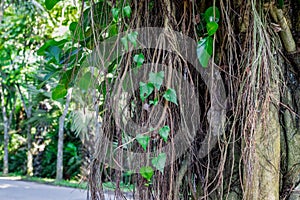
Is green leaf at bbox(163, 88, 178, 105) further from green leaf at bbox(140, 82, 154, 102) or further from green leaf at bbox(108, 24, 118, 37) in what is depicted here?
green leaf at bbox(108, 24, 118, 37)

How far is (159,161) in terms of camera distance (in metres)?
0.68

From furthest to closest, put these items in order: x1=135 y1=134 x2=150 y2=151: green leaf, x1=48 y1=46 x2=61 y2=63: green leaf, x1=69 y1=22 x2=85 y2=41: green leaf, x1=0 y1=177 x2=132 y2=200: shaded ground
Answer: x1=0 y1=177 x2=132 y2=200: shaded ground
x1=48 y1=46 x2=61 y2=63: green leaf
x1=69 y1=22 x2=85 y2=41: green leaf
x1=135 y1=134 x2=150 y2=151: green leaf

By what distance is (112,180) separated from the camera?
756 mm

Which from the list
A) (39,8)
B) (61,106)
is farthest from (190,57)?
(61,106)

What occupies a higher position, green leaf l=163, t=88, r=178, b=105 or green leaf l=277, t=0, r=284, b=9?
green leaf l=277, t=0, r=284, b=9

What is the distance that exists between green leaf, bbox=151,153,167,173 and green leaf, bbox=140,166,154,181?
2 centimetres

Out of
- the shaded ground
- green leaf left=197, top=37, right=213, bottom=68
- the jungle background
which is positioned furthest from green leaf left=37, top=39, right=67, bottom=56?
the shaded ground

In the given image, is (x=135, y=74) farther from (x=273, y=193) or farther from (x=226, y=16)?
(x=273, y=193)

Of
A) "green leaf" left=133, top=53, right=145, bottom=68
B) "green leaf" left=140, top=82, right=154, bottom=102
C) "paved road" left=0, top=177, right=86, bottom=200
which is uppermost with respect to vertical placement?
"green leaf" left=133, top=53, right=145, bottom=68

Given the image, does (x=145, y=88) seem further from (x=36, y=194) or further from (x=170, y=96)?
(x=36, y=194)

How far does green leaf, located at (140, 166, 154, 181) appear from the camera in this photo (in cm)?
68

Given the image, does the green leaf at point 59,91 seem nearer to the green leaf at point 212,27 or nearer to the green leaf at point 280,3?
the green leaf at point 212,27

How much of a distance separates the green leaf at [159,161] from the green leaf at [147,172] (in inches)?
0.7

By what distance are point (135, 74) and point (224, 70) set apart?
0.70 ft
